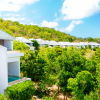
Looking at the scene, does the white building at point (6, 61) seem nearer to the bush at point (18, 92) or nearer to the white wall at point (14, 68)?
the white wall at point (14, 68)

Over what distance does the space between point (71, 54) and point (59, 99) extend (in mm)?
6911

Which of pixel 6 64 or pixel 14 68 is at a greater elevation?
pixel 6 64

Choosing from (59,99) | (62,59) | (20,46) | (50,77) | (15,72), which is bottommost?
(59,99)

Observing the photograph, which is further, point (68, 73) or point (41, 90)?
point (41, 90)

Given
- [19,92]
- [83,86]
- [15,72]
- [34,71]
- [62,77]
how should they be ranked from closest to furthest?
[19,92], [83,86], [15,72], [62,77], [34,71]

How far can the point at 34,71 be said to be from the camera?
2003 cm

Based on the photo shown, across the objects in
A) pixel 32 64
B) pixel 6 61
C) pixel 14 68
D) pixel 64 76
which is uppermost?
pixel 6 61

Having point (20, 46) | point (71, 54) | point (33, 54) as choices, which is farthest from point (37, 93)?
point (20, 46)

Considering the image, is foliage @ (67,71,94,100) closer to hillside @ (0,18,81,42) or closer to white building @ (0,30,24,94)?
white building @ (0,30,24,94)

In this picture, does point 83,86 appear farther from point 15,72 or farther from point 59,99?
point 15,72

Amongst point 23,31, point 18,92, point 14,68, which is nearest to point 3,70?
point 18,92

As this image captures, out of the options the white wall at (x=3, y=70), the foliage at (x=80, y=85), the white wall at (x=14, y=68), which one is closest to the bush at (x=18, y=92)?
the white wall at (x=3, y=70)

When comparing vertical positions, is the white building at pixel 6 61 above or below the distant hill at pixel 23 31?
below

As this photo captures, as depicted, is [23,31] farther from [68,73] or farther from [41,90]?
[68,73]
